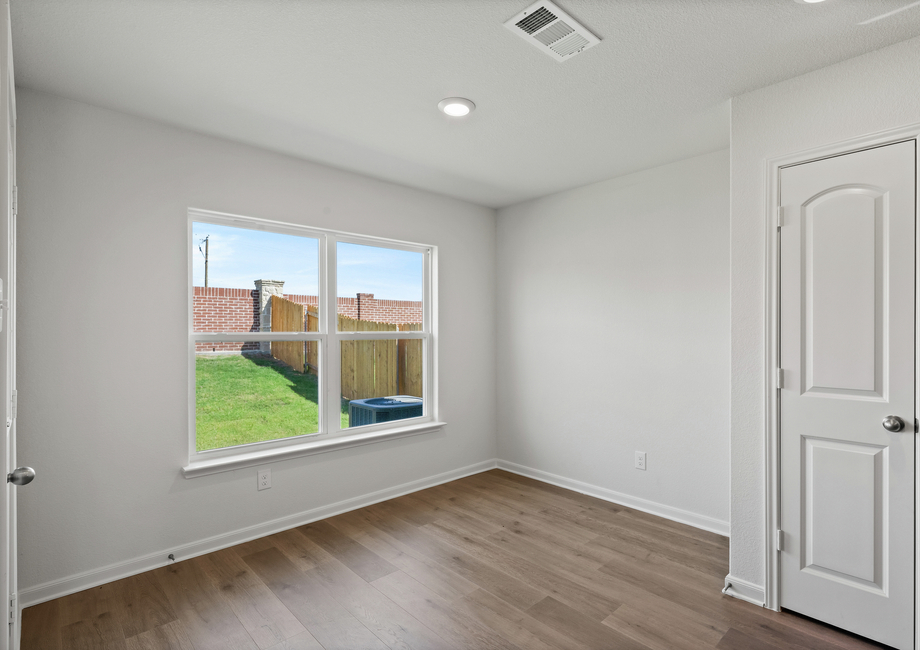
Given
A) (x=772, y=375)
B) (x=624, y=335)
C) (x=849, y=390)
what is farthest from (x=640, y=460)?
(x=849, y=390)

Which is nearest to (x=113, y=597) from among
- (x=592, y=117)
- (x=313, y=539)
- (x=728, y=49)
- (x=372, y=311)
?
(x=313, y=539)

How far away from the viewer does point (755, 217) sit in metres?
2.42

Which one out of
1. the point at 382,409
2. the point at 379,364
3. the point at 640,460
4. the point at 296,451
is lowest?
the point at 640,460

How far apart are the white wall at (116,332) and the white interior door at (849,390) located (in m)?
2.79

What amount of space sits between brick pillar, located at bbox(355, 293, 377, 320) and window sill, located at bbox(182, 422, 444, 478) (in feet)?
2.96

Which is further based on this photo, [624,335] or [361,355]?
[361,355]

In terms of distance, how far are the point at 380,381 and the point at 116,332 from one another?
1858mm

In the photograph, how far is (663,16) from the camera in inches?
74.0

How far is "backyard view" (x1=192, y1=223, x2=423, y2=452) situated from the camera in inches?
121

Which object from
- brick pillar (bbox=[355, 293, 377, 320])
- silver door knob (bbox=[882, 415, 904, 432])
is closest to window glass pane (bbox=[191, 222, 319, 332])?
brick pillar (bbox=[355, 293, 377, 320])

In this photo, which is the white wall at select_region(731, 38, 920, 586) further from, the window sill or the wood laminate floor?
the window sill

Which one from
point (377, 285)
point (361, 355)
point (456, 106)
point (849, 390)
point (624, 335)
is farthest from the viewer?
point (377, 285)

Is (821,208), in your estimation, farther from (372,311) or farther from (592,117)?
(372,311)

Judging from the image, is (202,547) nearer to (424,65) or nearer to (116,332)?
(116,332)
